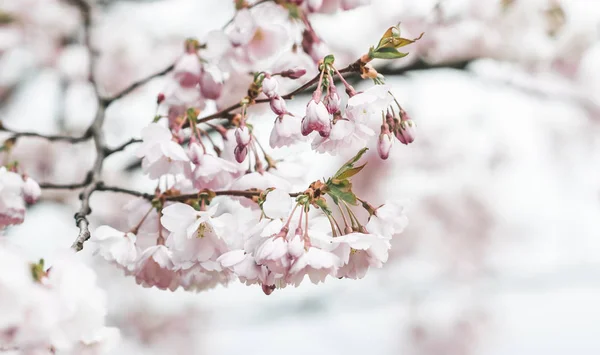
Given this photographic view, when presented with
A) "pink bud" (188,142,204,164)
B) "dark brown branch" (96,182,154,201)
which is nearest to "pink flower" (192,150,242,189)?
"pink bud" (188,142,204,164)

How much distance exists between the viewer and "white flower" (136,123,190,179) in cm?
72

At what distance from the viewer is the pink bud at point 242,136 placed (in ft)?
2.23

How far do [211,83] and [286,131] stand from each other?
0.23 metres

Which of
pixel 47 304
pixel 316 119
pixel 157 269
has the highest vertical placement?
pixel 316 119

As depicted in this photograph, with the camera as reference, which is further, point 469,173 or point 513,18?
point 469,173

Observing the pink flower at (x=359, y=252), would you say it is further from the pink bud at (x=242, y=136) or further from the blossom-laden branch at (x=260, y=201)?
the pink bud at (x=242, y=136)

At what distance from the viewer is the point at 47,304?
55 centimetres

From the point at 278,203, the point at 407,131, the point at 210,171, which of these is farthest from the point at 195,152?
the point at 407,131

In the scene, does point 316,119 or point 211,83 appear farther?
point 211,83

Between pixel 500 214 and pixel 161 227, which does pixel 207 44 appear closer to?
pixel 161 227

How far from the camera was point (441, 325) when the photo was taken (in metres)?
4.92

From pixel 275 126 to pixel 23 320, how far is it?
34 cm

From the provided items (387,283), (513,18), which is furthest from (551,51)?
(387,283)

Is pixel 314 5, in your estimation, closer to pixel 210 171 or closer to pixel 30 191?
pixel 210 171
